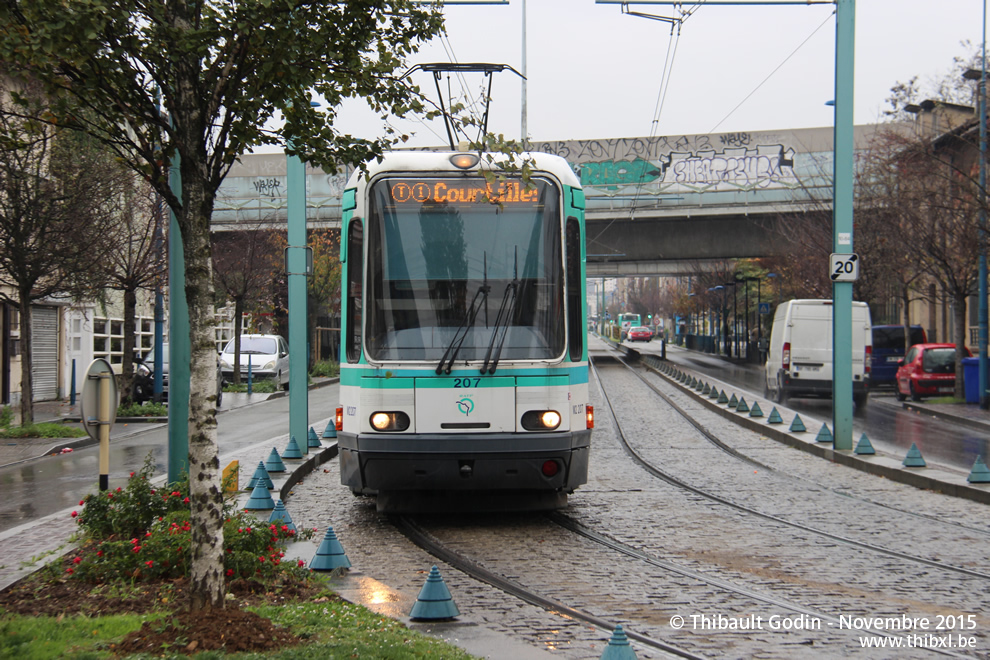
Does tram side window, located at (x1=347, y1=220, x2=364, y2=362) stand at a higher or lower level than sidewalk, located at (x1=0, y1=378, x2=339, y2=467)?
higher

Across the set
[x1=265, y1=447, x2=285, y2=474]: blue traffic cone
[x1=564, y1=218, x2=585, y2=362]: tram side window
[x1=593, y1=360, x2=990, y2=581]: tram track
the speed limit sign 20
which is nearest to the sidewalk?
[x1=265, y1=447, x2=285, y2=474]: blue traffic cone

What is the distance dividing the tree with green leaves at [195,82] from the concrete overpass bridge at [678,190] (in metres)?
28.4

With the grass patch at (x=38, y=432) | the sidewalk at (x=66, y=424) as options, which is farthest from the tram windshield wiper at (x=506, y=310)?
the grass patch at (x=38, y=432)

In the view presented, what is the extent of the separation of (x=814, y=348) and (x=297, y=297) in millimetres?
→ 15527

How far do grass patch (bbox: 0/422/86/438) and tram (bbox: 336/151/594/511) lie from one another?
11113mm

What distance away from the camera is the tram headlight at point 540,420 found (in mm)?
8312

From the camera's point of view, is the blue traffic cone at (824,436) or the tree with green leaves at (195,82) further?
the blue traffic cone at (824,436)

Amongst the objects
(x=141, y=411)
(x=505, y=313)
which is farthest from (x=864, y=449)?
(x=141, y=411)

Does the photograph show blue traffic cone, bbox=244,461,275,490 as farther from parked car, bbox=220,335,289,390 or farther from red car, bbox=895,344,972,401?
parked car, bbox=220,335,289,390

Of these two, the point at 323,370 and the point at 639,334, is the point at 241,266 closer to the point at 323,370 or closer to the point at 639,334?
the point at 323,370

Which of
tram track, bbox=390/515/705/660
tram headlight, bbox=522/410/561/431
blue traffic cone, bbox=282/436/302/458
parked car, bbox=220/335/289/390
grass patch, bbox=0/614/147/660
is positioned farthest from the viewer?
parked car, bbox=220/335/289/390

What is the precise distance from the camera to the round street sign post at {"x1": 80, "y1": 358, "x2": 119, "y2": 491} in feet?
25.3

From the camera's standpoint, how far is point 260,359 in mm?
32594

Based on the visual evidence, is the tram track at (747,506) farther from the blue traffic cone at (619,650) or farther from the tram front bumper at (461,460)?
the blue traffic cone at (619,650)
